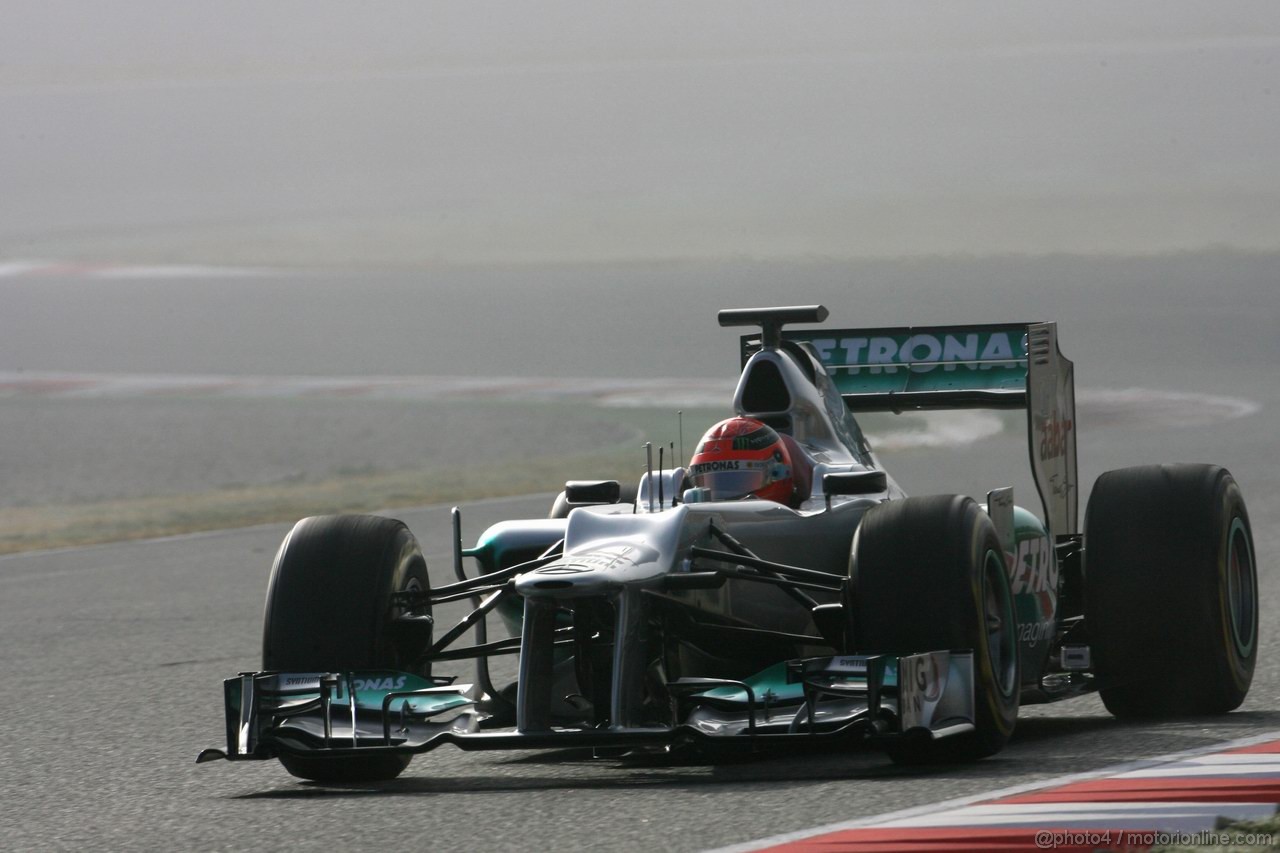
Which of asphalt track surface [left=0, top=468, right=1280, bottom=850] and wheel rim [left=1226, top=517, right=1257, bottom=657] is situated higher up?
wheel rim [left=1226, top=517, right=1257, bottom=657]

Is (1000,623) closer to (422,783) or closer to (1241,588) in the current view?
(1241,588)

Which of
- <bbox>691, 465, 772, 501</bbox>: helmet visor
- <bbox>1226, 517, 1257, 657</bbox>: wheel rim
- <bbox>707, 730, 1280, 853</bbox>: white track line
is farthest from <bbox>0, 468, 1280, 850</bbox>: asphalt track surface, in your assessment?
A: <bbox>691, 465, 772, 501</bbox>: helmet visor

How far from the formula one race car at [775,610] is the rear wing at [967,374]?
0.05 meters

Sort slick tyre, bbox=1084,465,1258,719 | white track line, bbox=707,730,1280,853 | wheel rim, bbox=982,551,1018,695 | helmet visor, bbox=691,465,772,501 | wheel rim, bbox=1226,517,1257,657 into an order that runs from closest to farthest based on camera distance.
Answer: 1. white track line, bbox=707,730,1280,853
2. wheel rim, bbox=982,551,1018,695
3. slick tyre, bbox=1084,465,1258,719
4. helmet visor, bbox=691,465,772,501
5. wheel rim, bbox=1226,517,1257,657

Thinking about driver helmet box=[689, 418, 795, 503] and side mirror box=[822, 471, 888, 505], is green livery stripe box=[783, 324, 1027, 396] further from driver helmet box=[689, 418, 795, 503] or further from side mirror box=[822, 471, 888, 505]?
side mirror box=[822, 471, 888, 505]

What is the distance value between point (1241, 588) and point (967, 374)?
190 cm

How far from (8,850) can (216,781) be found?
1281 mm

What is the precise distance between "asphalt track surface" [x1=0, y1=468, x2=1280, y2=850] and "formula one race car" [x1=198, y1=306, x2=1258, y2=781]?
0.17 m

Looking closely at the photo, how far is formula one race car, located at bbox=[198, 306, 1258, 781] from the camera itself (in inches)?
250

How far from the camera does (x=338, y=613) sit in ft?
22.8

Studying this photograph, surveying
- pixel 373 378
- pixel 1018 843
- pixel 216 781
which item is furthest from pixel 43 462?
pixel 1018 843

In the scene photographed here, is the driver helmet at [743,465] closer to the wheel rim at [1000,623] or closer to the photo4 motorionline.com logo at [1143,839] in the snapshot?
the wheel rim at [1000,623]

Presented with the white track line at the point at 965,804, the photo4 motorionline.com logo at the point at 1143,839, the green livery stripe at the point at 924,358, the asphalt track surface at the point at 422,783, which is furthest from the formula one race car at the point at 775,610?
the photo4 motorionline.com logo at the point at 1143,839

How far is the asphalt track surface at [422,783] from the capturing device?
222 inches
